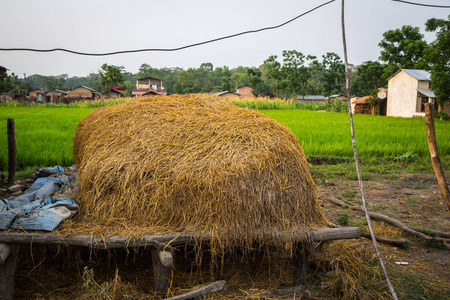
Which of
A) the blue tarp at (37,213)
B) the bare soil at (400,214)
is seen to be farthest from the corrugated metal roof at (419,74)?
the blue tarp at (37,213)

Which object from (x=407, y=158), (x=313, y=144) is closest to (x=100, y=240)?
(x=313, y=144)

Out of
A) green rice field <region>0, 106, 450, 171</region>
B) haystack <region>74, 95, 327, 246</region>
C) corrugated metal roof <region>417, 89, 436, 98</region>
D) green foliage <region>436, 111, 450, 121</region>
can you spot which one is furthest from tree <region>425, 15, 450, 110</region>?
haystack <region>74, 95, 327, 246</region>

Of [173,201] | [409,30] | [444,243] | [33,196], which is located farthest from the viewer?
[409,30]

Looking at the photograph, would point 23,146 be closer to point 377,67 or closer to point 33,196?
point 33,196

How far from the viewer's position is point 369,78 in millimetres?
42531

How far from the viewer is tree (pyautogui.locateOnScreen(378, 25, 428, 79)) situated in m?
30.3

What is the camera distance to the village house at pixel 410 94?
24781mm

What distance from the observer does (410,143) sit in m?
10.8

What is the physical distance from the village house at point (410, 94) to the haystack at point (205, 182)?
80.6 ft

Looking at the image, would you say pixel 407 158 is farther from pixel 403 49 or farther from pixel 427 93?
pixel 403 49

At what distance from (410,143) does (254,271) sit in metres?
9.47

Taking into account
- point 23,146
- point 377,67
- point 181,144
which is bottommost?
point 23,146

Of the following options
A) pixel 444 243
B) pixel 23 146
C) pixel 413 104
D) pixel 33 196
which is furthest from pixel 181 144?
pixel 413 104

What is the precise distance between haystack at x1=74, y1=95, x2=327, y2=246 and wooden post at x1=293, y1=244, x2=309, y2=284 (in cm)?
26
